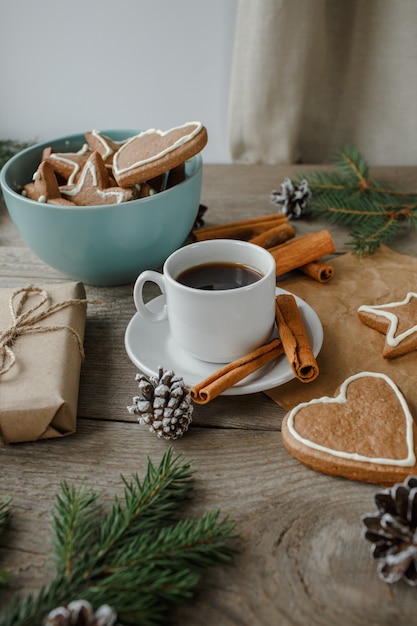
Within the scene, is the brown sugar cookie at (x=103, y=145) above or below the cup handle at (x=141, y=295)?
above

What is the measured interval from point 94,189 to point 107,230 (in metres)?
0.09

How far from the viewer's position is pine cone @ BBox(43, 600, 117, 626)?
583 millimetres

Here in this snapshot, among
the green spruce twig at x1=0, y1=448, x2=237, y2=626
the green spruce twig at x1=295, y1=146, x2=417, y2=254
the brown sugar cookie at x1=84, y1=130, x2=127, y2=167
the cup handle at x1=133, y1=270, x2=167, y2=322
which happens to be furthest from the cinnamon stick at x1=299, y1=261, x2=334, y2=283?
the green spruce twig at x1=0, y1=448, x2=237, y2=626

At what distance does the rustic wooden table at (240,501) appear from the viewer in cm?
65

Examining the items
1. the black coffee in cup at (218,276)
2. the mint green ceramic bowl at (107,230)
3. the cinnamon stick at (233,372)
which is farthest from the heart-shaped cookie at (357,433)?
the mint green ceramic bowl at (107,230)

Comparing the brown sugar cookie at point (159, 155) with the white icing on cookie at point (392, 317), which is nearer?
the white icing on cookie at point (392, 317)

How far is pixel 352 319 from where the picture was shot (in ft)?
3.65

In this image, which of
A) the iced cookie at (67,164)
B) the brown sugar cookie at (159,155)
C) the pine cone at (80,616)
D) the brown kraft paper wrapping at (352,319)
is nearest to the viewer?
the pine cone at (80,616)

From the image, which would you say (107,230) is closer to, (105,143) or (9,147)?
(105,143)

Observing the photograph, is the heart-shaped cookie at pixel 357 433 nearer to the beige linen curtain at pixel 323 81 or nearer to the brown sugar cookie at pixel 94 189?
the brown sugar cookie at pixel 94 189

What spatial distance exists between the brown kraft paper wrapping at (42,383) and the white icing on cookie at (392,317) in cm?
51

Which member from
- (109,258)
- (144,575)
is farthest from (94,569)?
(109,258)

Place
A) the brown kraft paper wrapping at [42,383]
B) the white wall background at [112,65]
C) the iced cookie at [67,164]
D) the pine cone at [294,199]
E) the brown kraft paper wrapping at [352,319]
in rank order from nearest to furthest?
the brown kraft paper wrapping at [42,383], the brown kraft paper wrapping at [352,319], the iced cookie at [67,164], the pine cone at [294,199], the white wall background at [112,65]

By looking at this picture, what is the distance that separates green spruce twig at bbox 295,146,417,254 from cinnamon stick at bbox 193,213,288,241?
0.46 feet
